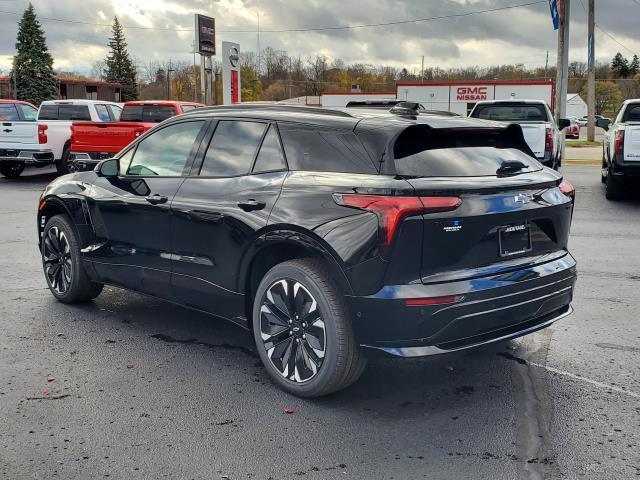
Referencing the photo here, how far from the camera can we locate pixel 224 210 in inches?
176

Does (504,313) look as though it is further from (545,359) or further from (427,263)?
(545,359)

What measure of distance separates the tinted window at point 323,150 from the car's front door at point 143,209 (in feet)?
2.96

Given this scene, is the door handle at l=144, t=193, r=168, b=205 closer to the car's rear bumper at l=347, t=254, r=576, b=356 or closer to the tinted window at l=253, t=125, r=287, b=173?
the tinted window at l=253, t=125, r=287, b=173

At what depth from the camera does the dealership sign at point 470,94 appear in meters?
53.6

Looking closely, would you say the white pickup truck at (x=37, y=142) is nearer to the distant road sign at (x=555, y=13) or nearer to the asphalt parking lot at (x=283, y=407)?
the asphalt parking lot at (x=283, y=407)

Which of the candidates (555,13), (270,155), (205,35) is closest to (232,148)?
(270,155)

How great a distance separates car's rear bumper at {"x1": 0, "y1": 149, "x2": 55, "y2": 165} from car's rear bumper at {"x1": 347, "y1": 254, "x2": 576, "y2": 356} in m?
15.0

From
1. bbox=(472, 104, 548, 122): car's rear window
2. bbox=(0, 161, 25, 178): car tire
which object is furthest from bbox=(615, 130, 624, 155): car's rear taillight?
bbox=(0, 161, 25, 178): car tire

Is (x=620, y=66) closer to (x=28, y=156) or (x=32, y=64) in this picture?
(x=32, y=64)

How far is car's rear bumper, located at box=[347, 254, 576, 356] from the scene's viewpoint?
364 centimetres

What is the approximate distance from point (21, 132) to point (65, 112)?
4.28ft

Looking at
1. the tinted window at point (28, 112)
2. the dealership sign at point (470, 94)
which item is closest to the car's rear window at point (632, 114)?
the tinted window at point (28, 112)

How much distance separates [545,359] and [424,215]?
1768 millimetres

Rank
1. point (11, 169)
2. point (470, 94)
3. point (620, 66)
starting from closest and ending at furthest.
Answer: point (11, 169) < point (470, 94) < point (620, 66)
